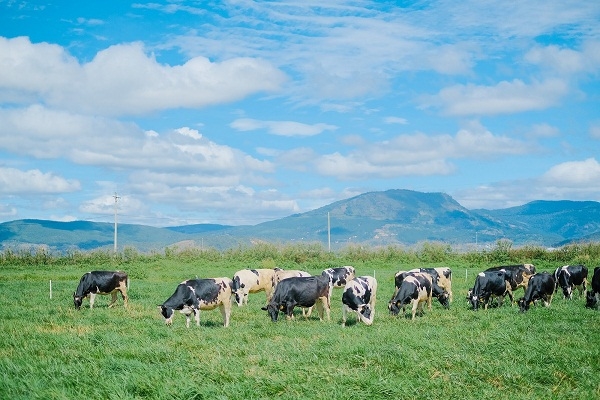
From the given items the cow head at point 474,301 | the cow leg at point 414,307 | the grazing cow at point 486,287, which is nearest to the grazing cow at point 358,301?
the cow leg at point 414,307

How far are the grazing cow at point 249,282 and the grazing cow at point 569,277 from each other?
14.0 meters

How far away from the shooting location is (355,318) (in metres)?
22.4

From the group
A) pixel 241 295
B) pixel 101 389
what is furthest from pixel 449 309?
pixel 101 389

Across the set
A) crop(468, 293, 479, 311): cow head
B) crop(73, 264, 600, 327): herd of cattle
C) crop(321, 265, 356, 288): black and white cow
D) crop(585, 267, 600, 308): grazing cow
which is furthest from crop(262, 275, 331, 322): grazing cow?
crop(585, 267, 600, 308): grazing cow

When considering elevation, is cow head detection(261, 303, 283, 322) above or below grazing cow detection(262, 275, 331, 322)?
below

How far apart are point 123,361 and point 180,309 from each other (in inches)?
316

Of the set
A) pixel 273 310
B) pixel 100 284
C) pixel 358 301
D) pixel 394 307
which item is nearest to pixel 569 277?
pixel 394 307

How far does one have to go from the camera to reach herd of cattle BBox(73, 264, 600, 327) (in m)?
21.2

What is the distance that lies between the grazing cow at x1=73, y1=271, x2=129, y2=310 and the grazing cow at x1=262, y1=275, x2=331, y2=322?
8.31m

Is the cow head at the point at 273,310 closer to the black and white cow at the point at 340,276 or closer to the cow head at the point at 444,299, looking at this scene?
the cow head at the point at 444,299

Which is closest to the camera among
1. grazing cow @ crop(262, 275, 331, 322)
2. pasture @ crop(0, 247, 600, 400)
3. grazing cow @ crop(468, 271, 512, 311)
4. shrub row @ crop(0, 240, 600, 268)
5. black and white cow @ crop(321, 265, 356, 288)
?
pasture @ crop(0, 247, 600, 400)

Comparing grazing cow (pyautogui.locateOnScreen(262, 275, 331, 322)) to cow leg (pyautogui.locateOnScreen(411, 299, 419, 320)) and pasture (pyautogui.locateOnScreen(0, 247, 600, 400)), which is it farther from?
cow leg (pyautogui.locateOnScreen(411, 299, 419, 320))

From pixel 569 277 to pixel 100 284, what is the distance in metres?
22.1

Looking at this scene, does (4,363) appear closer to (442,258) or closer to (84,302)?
(84,302)
